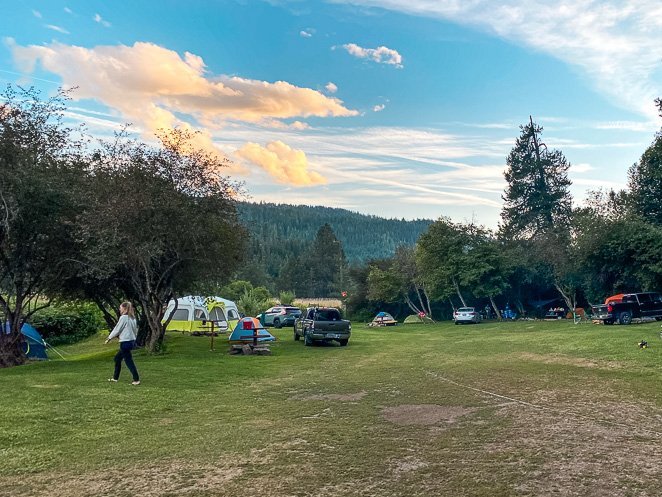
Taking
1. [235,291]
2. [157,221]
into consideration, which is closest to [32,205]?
[157,221]

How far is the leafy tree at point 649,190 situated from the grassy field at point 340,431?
28142mm

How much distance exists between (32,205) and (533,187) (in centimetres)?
5084

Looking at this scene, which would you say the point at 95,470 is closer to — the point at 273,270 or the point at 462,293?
the point at 462,293

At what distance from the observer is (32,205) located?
597 inches

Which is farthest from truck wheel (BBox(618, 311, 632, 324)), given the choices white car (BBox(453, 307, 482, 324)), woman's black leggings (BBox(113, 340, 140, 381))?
woman's black leggings (BBox(113, 340, 140, 381))

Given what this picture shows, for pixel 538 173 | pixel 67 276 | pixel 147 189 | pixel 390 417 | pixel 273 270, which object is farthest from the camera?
pixel 273 270

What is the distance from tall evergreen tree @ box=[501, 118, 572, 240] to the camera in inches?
2153

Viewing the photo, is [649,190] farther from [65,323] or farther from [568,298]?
[65,323]

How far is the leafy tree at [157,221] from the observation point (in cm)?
1620

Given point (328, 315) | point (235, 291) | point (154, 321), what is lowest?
point (328, 315)

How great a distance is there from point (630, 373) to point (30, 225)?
16874 mm

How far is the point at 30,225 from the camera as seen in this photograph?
1571cm

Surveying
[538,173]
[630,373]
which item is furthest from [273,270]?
[630,373]

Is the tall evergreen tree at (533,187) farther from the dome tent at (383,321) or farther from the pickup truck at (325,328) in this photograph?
the pickup truck at (325,328)
